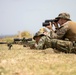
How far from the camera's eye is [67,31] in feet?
29.4

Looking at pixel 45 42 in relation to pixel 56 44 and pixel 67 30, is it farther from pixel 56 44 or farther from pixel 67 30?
pixel 67 30

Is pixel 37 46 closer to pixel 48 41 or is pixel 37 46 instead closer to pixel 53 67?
pixel 48 41

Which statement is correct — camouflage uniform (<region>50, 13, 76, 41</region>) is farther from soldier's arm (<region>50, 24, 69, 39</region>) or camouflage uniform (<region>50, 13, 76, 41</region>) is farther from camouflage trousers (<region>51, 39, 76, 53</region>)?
camouflage trousers (<region>51, 39, 76, 53</region>)

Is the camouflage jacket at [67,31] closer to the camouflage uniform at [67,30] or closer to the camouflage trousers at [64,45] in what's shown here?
the camouflage uniform at [67,30]

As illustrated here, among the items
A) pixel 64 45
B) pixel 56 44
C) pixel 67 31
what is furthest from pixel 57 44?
pixel 67 31

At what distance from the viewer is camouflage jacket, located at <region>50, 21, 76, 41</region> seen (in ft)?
29.0

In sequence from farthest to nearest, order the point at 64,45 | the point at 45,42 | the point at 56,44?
the point at 45,42, the point at 56,44, the point at 64,45

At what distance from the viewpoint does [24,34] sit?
3362 centimetres

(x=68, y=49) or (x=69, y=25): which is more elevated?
(x=69, y=25)

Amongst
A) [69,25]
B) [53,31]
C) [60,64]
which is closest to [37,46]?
[53,31]

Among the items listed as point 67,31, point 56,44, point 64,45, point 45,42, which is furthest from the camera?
point 45,42

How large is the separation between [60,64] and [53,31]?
3241 mm

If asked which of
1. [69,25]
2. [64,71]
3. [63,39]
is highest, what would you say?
[69,25]

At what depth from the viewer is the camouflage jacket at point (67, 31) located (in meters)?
8.84
